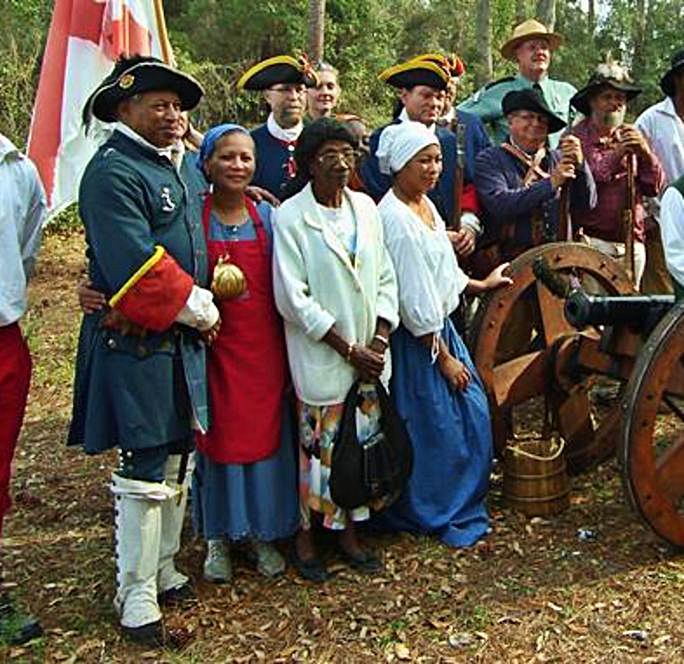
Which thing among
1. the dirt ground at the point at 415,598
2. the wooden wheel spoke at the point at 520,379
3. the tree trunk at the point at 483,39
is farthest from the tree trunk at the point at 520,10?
the dirt ground at the point at 415,598

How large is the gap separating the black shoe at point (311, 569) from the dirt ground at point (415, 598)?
4 cm

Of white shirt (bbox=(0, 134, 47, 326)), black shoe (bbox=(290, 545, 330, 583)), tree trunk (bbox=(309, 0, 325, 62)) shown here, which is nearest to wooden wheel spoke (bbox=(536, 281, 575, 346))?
black shoe (bbox=(290, 545, 330, 583))

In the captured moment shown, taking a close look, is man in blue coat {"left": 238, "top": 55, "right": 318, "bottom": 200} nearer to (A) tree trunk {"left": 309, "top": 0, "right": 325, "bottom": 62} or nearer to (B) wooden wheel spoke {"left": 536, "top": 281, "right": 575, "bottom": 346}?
(B) wooden wheel spoke {"left": 536, "top": 281, "right": 575, "bottom": 346}

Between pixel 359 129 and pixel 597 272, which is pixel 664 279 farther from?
pixel 359 129

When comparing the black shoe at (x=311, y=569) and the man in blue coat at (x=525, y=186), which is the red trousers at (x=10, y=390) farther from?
the man in blue coat at (x=525, y=186)

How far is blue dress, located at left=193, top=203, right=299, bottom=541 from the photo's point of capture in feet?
12.2

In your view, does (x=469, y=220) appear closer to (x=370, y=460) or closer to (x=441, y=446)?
(x=441, y=446)

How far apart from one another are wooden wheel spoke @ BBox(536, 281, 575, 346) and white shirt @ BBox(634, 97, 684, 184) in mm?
1341

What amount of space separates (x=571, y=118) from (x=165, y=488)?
2991mm


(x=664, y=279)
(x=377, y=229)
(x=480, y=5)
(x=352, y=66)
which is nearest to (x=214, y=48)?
(x=352, y=66)


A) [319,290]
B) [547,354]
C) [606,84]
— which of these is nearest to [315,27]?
[606,84]

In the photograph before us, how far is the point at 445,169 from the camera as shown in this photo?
4.75 m

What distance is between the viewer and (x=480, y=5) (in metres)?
18.0

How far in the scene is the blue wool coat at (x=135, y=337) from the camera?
3184 mm
